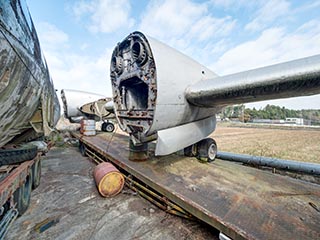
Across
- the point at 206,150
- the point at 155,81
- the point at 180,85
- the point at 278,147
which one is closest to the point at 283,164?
the point at 206,150

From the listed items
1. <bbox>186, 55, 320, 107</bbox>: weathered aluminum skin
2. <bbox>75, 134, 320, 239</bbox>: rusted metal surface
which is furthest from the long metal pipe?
<bbox>186, 55, 320, 107</bbox>: weathered aluminum skin

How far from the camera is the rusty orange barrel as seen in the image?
115 inches

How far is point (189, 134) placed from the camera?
300 cm

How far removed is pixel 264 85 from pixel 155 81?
1.50 meters

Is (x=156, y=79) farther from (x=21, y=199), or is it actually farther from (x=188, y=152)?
(x=21, y=199)

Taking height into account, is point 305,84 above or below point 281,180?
above

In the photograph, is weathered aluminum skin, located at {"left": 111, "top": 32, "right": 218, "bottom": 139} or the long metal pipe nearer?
weathered aluminum skin, located at {"left": 111, "top": 32, "right": 218, "bottom": 139}

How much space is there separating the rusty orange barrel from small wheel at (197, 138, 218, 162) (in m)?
1.82

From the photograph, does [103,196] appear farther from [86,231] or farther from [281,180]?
[281,180]

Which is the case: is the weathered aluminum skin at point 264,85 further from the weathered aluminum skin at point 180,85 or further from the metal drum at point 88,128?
the metal drum at point 88,128

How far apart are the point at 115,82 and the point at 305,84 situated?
328cm

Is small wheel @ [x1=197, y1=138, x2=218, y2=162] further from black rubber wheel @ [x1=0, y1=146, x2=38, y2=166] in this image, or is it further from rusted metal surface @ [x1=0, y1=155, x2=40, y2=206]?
black rubber wheel @ [x1=0, y1=146, x2=38, y2=166]

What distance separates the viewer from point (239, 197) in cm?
209

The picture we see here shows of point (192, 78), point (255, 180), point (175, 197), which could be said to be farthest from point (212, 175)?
point (192, 78)
